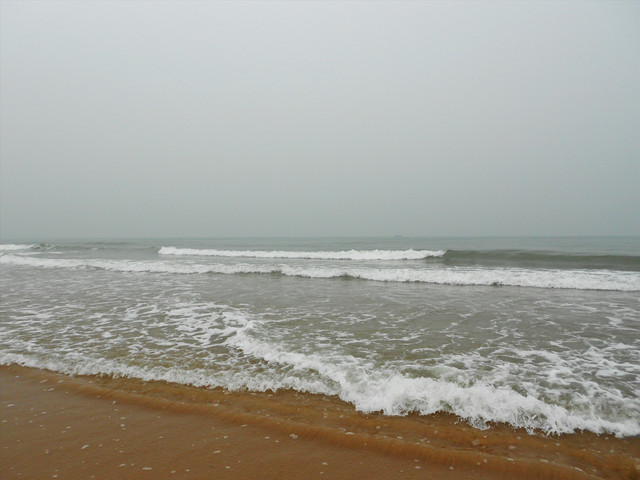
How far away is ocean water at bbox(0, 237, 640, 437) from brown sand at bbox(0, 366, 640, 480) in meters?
0.33

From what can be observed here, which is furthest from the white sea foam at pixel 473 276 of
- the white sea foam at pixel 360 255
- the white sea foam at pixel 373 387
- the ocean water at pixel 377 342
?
the white sea foam at pixel 360 255

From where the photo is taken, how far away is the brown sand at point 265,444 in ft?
9.78

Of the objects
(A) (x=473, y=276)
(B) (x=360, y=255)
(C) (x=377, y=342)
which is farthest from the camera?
(B) (x=360, y=255)

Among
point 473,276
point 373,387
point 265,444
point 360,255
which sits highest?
point 360,255

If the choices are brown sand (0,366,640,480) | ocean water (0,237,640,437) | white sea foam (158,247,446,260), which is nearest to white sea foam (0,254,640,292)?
ocean water (0,237,640,437)

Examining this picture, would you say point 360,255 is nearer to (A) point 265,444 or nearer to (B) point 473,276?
(B) point 473,276

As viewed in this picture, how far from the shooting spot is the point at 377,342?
257 inches

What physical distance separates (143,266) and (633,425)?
23128 mm

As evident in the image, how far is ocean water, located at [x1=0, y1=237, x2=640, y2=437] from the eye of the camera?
4.23 m

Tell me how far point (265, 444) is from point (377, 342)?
3.57m

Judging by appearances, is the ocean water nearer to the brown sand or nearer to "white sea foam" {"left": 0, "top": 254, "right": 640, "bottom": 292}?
"white sea foam" {"left": 0, "top": 254, "right": 640, "bottom": 292}

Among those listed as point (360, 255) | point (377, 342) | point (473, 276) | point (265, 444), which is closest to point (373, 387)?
point (265, 444)

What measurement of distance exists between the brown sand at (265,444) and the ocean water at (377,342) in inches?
12.9

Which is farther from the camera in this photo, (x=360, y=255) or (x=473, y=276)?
(x=360, y=255)
